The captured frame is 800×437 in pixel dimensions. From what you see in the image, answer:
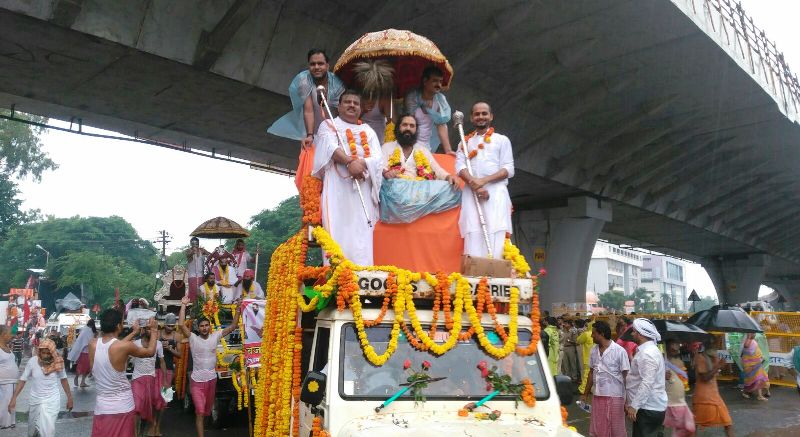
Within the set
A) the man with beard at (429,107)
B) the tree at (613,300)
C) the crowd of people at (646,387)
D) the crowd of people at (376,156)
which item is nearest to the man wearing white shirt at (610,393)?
the crowd of people at (646,387)

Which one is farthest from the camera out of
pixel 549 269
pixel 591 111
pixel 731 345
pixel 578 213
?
pixel 549 269

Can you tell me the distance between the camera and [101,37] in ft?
33.8

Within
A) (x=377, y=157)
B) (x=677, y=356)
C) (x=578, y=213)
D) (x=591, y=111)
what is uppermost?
(x=591, y=111)

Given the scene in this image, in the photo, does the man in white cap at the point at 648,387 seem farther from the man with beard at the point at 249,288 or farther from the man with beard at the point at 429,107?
the man with beard at the point at 249,288

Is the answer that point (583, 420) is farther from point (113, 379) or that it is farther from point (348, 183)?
point (113, 379)

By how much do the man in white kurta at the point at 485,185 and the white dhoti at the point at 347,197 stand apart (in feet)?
2.93

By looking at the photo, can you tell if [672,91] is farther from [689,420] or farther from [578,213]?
[689,420]

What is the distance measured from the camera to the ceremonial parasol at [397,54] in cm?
704

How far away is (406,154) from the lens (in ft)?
22.7

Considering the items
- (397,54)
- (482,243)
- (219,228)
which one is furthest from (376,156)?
(219,228)

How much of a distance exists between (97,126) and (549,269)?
17583mm

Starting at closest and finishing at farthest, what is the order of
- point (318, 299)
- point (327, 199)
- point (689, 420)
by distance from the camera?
1. point (318, 299)
2. point (327, 199)
3. point (689, 420)

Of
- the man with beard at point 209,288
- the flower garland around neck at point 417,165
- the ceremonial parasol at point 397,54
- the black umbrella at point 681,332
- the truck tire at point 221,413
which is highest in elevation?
the ceremonial parasol at point 397,54

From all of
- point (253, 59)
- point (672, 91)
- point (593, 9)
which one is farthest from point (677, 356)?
point (672, 91)
